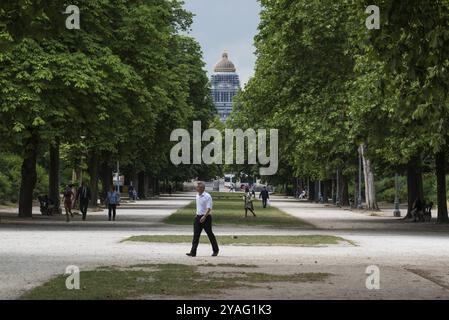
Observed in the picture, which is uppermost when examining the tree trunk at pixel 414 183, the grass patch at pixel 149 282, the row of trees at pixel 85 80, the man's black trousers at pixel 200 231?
the row of trees at pixel 85 80

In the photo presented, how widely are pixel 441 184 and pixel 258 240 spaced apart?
1616cm

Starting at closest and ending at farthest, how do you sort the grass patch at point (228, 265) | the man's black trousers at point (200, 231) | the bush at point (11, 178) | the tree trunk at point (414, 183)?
the grass patch at point (228, 265) < the man's black trousers at point (200, 231) < the tree trunk at point (414, 183) < the bush at point (11, 178)

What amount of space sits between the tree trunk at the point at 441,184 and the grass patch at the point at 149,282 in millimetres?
24525

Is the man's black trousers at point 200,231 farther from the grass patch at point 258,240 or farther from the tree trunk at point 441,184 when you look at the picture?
the tree trunk at point 441,184

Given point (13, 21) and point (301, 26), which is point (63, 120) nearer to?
point (301, 26)

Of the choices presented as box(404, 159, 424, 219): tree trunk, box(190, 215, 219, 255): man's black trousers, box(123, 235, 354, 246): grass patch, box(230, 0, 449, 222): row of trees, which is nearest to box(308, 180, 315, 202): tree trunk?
box(230, 0, 449, 222): row of trees

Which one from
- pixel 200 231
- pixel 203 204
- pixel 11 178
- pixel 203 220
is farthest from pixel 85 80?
pixel 11 178

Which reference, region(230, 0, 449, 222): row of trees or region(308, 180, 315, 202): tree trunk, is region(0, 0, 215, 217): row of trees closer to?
region(230, 0, 449, 222): row of trees

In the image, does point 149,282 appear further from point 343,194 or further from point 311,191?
point 311,191

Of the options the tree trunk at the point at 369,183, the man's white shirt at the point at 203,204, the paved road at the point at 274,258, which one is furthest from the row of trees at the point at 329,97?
the tree trunk at the point at 369,183

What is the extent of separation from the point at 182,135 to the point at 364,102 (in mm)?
37417

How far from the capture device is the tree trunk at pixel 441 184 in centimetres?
A: 4206
